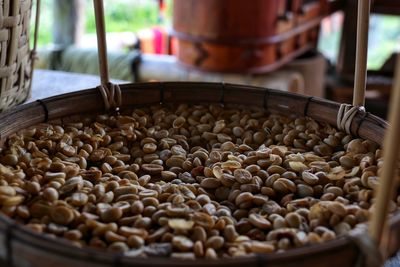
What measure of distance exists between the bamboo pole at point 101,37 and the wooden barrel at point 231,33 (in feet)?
4.23

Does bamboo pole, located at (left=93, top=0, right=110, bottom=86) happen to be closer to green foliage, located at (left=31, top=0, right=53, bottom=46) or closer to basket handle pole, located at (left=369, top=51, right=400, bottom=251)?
basket handle pole, located at (left=369, top=51, right=400, bottom=251)

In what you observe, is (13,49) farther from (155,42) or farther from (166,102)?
(155,42)

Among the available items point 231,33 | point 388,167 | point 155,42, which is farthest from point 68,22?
point 388,167

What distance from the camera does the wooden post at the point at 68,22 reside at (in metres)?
2.67

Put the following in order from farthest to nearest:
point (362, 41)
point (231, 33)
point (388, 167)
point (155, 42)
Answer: point (155, 42)
point (231, 33)
point (362, 41)
point (388, 167)

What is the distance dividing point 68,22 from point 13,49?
1.90m

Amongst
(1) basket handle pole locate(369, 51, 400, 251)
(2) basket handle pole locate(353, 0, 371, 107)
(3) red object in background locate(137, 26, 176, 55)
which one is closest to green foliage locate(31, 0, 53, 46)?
(3) red object in background locate(137, 26, 176, 55)

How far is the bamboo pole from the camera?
2.84 ft

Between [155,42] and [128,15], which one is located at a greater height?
[128,15]

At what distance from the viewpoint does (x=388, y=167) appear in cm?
48

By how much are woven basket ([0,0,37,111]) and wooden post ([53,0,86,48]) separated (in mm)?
1766

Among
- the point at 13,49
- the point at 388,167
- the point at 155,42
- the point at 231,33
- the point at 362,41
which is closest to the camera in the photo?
the point at 388,167

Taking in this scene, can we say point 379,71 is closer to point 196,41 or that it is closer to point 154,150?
point 196,41

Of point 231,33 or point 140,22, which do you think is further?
point 140,22
